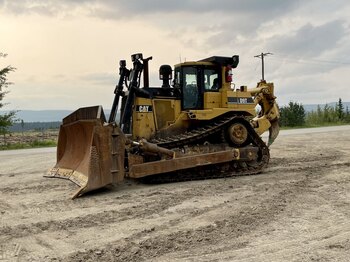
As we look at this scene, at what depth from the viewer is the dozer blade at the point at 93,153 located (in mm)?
7891

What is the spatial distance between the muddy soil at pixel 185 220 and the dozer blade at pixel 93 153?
0.27 m

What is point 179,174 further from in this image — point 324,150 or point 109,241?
point 324,150

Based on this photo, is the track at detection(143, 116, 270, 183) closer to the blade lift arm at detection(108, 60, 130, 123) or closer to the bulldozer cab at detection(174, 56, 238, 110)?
the bulldozer cab at detection(174, 56, 238, 110)

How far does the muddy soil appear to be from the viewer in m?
4.79

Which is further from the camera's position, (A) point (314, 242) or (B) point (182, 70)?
(B) point (182, 70)

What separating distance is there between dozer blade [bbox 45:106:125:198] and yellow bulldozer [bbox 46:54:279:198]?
3 cm

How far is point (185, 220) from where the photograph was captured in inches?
239

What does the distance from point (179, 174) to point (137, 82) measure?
7.53 ft

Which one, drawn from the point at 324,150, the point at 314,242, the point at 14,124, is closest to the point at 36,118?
the point at 14,124

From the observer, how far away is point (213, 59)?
10.3m

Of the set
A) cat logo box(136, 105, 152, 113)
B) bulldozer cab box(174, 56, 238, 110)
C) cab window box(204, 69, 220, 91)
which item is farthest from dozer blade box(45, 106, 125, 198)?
cab window box(204, 69, 220, 91)

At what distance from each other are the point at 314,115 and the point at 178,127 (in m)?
26.0

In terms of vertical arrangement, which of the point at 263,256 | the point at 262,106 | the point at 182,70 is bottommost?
the point at 263,256

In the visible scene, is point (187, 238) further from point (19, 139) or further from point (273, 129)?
point (19, 139)
